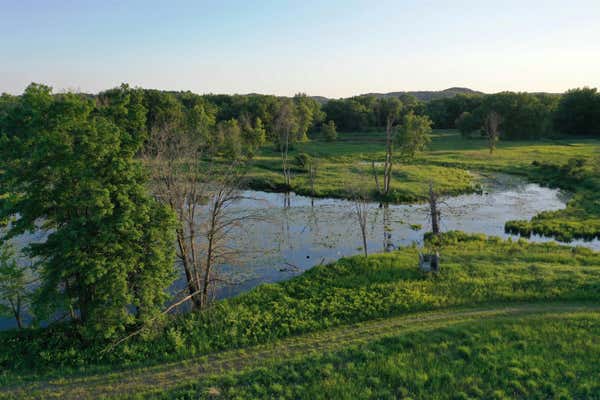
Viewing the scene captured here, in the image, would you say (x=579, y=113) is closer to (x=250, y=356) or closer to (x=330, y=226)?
(x=330, y=226)

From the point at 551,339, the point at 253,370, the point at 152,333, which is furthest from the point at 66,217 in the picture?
the point at 551,339

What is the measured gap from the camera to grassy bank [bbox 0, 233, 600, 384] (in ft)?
52.9

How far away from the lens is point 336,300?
21.0 metres

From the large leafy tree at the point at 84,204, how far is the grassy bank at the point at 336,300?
139 centimetres

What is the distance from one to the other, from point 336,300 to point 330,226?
16.2 meters

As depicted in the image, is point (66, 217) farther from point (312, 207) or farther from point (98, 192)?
point (312, 207)

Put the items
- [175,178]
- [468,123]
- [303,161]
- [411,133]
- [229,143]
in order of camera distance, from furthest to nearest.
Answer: [468,123]
[411,133]
[303,161]
[229,143]
[175,178]

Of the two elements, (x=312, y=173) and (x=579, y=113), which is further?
(x=579, y=113)

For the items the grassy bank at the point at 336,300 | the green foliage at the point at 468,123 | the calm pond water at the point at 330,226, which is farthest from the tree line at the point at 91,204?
the green foliage at the point at 468,123

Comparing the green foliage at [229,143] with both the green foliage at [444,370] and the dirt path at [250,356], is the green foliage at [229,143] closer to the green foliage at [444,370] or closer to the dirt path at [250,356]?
the dirt path at [250,356]

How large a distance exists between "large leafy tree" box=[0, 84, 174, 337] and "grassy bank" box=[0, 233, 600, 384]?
1.39 meters

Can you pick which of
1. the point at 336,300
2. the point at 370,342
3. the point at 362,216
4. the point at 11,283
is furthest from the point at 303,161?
the point at 370,342

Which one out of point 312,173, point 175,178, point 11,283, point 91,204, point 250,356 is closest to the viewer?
point 91,204

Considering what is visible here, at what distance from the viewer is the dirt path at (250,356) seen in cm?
1398
